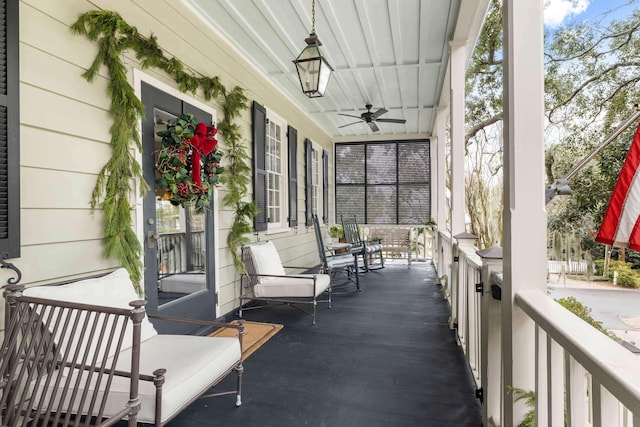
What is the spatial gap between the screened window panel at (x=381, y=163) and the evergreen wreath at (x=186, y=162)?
6131 millimetres

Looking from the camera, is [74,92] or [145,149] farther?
[145,149]

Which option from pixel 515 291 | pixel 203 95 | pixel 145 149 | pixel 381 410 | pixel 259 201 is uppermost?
pixel 203 95

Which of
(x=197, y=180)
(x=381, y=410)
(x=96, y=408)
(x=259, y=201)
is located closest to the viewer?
(x=96, y=408)

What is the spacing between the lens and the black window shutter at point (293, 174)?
5.89 meters

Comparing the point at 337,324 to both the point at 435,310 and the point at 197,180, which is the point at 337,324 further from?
the point at 197,180

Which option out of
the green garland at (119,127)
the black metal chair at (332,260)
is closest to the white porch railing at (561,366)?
the green garland at (119,127)

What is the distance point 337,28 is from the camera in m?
3.70

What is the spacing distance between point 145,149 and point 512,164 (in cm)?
246

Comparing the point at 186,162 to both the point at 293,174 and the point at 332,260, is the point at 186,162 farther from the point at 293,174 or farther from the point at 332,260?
the point at 293,174

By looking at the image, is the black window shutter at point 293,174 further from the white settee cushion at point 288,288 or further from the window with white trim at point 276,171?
the white settee cushion at point 288,288

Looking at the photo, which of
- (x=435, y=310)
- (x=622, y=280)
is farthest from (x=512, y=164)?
(x=435, y=310)

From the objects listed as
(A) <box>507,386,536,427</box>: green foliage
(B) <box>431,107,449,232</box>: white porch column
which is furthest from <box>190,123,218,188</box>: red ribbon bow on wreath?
(B) <box>431,107,449,232</box>: white porch column

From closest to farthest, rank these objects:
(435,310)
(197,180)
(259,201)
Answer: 1. (197,180)
2. (435,310)
3. (259,201)

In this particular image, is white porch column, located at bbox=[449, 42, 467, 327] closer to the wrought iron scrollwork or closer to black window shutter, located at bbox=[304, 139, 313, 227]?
the wrought iron scrollwork
